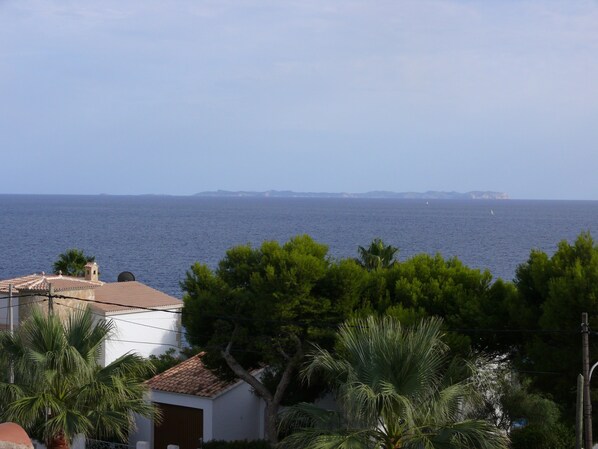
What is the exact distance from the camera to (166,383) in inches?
982

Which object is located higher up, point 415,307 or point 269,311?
point 415,307

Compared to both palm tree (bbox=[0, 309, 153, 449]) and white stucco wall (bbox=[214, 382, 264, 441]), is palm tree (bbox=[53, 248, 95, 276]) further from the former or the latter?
palm tree (bbox=[0, 309, 153, 449])

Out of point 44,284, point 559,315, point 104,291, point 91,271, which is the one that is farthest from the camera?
point 104,291

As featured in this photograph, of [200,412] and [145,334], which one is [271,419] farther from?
[145,334]

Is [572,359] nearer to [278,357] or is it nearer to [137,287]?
[278,357]

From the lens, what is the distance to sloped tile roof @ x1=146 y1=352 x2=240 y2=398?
24000 mm

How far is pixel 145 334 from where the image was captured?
3778 centimetres

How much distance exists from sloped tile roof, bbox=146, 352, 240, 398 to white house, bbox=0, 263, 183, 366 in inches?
215

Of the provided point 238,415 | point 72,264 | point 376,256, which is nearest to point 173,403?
point 238,415

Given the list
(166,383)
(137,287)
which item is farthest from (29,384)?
(137,287)

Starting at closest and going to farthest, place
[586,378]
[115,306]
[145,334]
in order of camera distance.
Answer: [586,378] → [115,306] → [145,334]

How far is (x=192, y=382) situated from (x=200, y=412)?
1.15 meters

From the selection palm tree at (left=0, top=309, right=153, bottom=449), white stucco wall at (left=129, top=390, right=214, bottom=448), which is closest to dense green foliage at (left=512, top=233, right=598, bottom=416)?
white stucco wall at (left=129, top=390, right=214, bottom=448)

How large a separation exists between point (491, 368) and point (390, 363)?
377 inches
